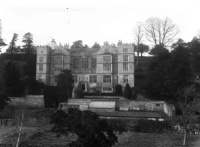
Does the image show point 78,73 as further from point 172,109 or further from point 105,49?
point 172,109

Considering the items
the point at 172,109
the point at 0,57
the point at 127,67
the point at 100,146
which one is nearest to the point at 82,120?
the point at 100,146

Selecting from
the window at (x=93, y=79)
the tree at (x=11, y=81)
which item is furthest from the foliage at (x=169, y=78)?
the tree at (x=11, y=81)

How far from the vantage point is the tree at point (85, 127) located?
17.0 m

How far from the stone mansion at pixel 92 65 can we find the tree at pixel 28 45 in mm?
9908

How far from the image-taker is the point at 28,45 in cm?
5738

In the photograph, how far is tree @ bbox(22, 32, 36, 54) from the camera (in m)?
56.8

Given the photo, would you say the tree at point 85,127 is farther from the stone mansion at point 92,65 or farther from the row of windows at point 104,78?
the row of windows at point 104,78

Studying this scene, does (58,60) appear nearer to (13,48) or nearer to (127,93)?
(127,93)

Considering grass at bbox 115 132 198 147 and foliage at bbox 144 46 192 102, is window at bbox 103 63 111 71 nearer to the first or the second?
foliage at bbox 144 46 192 102

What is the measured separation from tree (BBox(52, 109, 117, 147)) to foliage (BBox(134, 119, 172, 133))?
883 centimetres

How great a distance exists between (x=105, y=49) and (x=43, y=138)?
24.2 meters

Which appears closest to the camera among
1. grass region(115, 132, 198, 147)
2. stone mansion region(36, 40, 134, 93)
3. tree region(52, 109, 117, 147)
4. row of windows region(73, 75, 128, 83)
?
tree region(52, 109, 117, 147)

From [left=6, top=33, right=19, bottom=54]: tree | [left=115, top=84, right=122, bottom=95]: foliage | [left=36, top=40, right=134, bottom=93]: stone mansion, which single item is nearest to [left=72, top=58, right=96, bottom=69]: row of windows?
[left=36, top=40, right=134, bottom=93]: stone mansion

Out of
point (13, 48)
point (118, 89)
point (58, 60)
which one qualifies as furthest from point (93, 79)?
point (13, 48)
